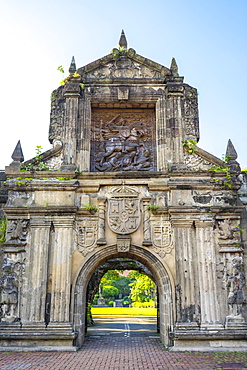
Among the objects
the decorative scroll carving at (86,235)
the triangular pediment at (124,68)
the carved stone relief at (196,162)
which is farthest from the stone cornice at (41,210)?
the triangular pediment at (124,68)

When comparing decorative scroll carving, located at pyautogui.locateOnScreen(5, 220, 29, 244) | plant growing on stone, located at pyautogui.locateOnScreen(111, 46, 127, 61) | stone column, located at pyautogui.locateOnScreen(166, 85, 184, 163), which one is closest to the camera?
decorative scroll carving, located at pyautogui.locateOnScreen(5, 220, 29, 244)

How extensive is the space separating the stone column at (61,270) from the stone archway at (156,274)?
0.30 meters

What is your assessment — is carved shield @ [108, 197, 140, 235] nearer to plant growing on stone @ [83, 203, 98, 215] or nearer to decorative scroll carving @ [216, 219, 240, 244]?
plant growing on stone @ [83, 203, 98, 215]

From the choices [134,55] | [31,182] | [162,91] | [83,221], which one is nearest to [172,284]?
[83,221]

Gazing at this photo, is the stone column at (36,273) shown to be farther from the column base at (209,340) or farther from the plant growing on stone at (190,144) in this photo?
the plant growing on stone at (190,144)

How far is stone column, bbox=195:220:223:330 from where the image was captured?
975cm

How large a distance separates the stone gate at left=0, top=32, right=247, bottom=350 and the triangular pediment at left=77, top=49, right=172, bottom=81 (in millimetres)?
80

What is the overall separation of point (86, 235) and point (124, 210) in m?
1.39

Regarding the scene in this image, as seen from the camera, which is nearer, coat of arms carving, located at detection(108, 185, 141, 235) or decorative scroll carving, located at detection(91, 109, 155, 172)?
coat of arms carving, located at detection(108, 185, 141, 235)

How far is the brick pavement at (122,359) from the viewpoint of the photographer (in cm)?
781

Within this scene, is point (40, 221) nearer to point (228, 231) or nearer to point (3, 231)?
point (3, 231)

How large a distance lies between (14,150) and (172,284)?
6606 millimetres

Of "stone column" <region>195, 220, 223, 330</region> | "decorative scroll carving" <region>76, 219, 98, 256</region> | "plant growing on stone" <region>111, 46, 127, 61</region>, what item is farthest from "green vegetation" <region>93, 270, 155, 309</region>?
"plant growing on stone" <region>111, 46, 127, 61</region>

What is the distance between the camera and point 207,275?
1010 centimetres
